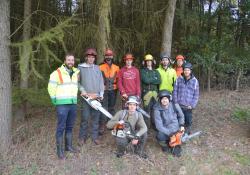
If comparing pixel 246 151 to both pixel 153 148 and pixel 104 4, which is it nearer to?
pixel 153 148

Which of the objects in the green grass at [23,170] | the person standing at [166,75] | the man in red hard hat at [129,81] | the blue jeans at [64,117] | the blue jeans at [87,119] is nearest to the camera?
the green grass at [23,170]

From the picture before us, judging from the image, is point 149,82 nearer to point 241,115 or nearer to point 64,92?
point 64,92

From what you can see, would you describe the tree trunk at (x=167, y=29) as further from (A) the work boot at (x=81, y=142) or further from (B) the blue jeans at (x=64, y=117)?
(B) the blue jeans at (x=64, y=117)

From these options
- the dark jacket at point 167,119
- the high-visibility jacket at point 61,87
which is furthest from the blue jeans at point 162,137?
the high-visibility jacket at point 61,87

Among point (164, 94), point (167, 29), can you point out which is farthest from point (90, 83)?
point (167, 29)

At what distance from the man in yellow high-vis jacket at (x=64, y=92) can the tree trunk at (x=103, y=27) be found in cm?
191

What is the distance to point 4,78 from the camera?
24.7ft

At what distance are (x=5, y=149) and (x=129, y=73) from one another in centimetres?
313

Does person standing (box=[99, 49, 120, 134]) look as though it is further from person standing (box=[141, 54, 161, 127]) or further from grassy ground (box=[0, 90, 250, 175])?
grassy ground (box=[0, 90, 250, 175])

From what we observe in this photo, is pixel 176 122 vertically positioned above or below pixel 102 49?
below

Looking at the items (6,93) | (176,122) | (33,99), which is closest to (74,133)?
(33,99)

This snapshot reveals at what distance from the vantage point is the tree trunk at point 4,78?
743 cm

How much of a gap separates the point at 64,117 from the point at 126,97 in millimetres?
1585

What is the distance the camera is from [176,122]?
305 inches
